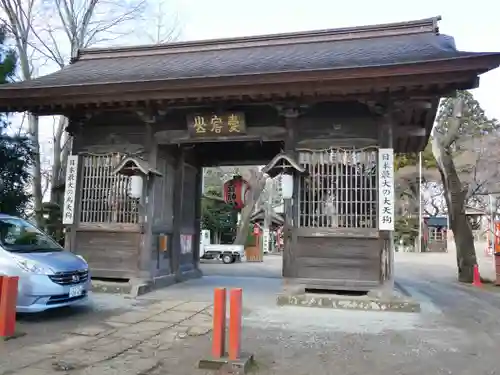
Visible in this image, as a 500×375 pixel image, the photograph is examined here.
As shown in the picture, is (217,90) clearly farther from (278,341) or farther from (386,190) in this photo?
(278,341)

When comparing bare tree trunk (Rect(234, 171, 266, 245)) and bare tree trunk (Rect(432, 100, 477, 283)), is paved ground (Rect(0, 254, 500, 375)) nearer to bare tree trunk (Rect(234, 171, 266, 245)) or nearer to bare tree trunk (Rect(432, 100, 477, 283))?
bare tree trunk (Rect(432, 100, 477, 283))

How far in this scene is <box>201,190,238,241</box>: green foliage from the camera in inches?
1177

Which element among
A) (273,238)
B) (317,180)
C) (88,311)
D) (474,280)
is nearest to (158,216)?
(88,311)

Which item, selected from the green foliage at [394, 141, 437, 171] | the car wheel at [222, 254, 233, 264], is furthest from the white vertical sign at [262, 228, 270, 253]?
the green foliage at [394, 141, 437, 171]

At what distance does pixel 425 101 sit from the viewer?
8898 millimetres

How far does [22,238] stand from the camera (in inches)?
303

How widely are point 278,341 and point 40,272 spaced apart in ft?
12.1

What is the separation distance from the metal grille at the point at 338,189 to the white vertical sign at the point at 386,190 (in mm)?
236

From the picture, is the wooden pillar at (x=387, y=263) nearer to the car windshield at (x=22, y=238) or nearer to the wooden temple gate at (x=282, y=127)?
the wooden temple gate at (x=282, y=127)

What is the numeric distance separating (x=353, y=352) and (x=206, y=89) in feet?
18.4

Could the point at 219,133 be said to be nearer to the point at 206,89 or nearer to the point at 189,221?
the point at 206,89

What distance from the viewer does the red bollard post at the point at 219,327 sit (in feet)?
16.0

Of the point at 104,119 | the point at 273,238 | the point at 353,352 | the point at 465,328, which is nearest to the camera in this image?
the point at 353,352

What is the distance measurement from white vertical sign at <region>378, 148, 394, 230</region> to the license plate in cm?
560
